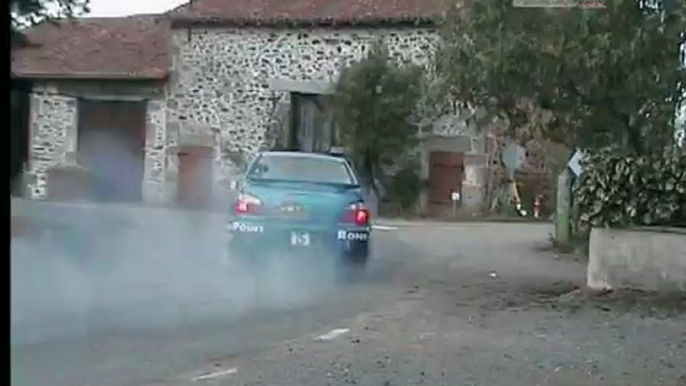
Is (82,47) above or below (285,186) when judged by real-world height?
above

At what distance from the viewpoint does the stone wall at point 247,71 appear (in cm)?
2884

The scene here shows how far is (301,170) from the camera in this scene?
14617 mm

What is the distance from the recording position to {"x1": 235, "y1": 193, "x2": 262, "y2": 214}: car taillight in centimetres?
1370

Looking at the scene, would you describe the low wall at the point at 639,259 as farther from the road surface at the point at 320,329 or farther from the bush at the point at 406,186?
the bush at the point at 406,186

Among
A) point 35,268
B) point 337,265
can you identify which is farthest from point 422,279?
point 35,268

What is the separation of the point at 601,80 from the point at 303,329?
13.9ft

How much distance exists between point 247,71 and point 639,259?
58.4ft

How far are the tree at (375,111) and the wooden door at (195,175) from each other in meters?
3.08

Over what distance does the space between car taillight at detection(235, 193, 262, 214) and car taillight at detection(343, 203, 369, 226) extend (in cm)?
97

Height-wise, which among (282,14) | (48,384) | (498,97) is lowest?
(48,384)

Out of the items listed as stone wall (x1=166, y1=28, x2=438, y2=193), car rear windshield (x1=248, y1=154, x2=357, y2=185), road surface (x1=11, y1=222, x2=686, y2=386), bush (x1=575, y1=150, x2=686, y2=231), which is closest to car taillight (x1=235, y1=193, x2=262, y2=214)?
car rear windshield (x1=248, y1=154, x2=357, y2=185)

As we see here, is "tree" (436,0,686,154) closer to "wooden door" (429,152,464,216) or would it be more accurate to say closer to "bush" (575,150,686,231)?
"bush" (575,150,686,231)
